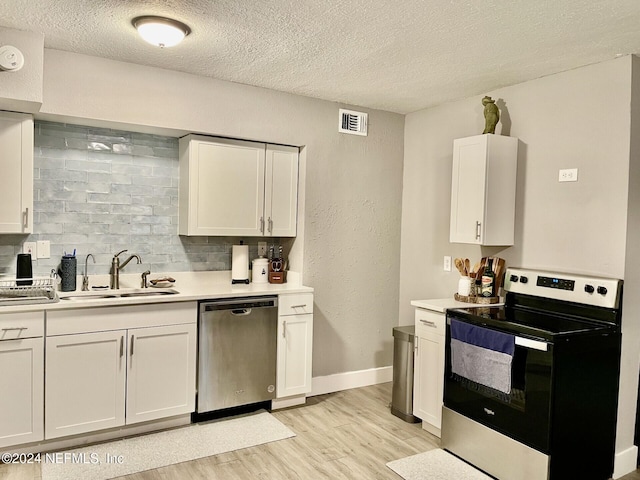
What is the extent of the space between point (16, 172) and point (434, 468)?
3.00 meters

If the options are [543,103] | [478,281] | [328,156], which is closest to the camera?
[543,103]

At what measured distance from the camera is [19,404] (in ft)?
9.16

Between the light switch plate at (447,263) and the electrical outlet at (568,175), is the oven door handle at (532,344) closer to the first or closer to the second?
the electrical outlet at (568,175)

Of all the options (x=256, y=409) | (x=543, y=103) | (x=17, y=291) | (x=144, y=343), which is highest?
(x=543, y=103)

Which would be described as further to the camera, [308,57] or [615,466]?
[308,57]

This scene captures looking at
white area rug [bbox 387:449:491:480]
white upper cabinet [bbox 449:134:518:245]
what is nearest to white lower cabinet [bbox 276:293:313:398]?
white area rug [bbox 387:449:491:480]

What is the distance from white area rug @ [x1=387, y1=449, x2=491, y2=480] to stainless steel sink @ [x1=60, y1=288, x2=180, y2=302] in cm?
184

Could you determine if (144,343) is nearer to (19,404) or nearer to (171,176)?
(19,404)

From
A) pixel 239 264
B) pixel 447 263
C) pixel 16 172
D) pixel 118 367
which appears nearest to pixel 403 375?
pixel 447 263

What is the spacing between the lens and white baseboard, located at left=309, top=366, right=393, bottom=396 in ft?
13.5

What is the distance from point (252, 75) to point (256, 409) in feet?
7.94

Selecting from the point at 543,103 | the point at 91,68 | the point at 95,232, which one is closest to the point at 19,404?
the point at 95,232

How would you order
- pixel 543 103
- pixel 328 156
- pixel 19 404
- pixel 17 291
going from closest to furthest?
pixel 19 404
pixel 17 291
pixel 543 103
pixel 328 156

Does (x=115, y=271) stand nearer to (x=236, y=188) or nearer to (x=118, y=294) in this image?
(x=118, y=294)
